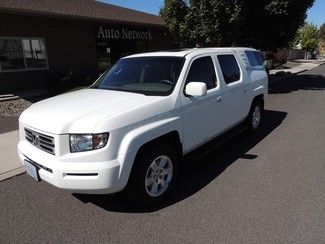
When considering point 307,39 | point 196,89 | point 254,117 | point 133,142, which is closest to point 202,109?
point 196,89

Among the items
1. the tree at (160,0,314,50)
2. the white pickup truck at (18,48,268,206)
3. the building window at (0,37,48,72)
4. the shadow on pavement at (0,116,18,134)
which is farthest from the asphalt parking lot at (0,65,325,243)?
the building window at (0,37,48,72)

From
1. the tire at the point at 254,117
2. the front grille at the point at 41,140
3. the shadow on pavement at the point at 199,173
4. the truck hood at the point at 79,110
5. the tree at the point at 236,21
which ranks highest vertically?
the tree at the point at 236,21

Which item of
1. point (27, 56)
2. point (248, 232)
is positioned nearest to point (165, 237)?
point (248, 232)

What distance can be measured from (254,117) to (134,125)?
4044 millimetres

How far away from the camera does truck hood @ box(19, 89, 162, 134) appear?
3600mm

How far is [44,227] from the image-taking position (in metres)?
3.84

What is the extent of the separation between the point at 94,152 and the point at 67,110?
2.35 feet

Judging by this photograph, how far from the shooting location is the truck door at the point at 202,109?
4582mm

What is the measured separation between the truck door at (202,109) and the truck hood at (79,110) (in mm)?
599

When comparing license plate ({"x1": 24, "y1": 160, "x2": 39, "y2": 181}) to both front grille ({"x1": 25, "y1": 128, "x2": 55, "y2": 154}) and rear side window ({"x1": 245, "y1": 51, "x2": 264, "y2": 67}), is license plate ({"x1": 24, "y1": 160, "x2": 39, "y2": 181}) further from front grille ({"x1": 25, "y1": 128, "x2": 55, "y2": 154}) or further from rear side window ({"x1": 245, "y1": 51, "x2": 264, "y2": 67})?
rear side window ({"x1": 245, "y1": 51, "x2": 264, "y2": 67})

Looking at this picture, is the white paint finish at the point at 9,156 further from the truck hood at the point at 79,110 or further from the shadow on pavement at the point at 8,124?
the truck hood at the point at 79,110

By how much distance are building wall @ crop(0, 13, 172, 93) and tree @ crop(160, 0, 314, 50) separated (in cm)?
458

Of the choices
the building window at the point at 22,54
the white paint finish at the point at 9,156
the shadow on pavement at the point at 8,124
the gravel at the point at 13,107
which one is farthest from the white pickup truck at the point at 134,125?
the building window at the point at 22,54

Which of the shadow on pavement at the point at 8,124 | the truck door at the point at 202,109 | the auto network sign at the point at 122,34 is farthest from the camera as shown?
the auto network sign at the point at 122,34
